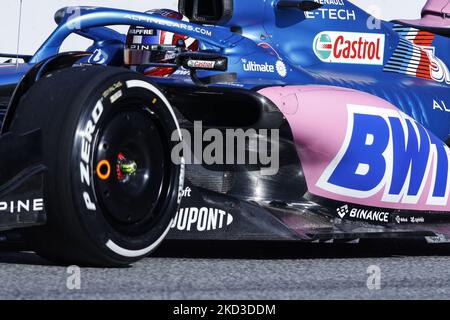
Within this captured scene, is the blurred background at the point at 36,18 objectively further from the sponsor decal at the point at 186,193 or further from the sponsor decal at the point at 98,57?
the sponsor decal at the point at 186,193

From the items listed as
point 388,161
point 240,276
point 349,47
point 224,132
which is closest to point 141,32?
point 224,132

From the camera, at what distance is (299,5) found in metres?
5.98

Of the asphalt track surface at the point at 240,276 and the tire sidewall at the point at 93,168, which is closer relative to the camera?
the asphalt track surface at the point at 240,276

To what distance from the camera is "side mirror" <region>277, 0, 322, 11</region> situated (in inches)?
235

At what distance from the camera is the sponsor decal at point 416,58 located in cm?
641

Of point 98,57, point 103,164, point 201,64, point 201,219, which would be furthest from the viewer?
point 98,57

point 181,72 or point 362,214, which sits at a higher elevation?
point 181,72

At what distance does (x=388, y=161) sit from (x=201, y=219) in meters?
1.12

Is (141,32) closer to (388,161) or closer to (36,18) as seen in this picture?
(388,161)

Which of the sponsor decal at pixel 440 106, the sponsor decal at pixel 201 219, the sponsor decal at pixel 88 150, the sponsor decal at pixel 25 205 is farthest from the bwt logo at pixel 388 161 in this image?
the sponsor decal at pixel 25 205

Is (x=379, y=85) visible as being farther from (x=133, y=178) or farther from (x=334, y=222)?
(x=133, y=178)

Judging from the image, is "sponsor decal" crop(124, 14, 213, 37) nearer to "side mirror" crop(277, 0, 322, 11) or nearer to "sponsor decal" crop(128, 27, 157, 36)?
"sponsor decal" crop(128, 27, 157, 36)

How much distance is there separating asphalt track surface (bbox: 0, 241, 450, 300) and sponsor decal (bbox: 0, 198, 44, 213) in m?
0.26
